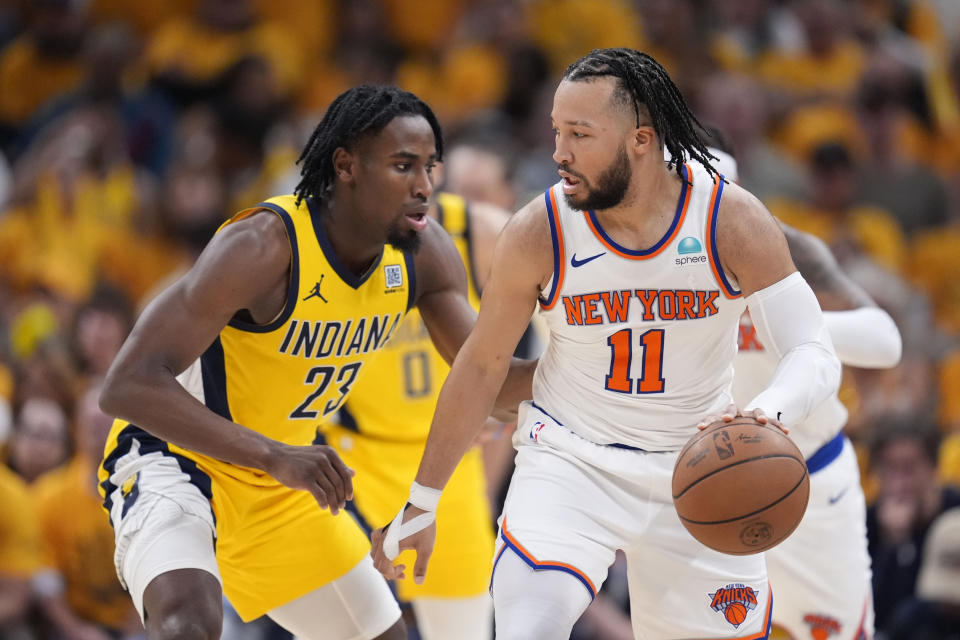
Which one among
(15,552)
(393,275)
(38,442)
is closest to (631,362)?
(393,275)

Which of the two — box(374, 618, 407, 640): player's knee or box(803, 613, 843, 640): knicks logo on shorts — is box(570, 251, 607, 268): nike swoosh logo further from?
box(803, 613, 843, 640): knicks logo on shorts

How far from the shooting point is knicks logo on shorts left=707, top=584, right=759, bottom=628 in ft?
13.0

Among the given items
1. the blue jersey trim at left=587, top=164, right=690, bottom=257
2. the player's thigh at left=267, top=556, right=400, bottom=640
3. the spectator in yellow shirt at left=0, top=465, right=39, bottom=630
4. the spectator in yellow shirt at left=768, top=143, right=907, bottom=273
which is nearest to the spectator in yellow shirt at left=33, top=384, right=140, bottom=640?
the spectator in yellow shirt at left=0, top=465, right=39, bottom=630

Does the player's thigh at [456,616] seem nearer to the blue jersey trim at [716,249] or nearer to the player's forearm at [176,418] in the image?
the player's forearm at [176,418]

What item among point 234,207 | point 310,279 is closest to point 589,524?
point 310,279

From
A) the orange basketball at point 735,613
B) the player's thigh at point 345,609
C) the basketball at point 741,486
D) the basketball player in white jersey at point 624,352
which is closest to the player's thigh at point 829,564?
the basketball player in white jersey at point 624,352

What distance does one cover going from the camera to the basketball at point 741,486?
3580 millimetres

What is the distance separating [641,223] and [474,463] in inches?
81.1

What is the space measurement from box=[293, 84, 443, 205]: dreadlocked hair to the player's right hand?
2.88 feet

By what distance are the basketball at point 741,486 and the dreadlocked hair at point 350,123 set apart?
1450mm

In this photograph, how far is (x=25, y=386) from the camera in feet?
25.7

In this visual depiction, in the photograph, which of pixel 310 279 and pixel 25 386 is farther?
pixel 25 386

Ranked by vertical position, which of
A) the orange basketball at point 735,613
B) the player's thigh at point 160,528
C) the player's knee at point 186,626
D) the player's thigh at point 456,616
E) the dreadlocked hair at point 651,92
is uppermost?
the dreadlocked hair at point 651,92

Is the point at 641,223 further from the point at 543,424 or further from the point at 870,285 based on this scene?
the point at 870,285
